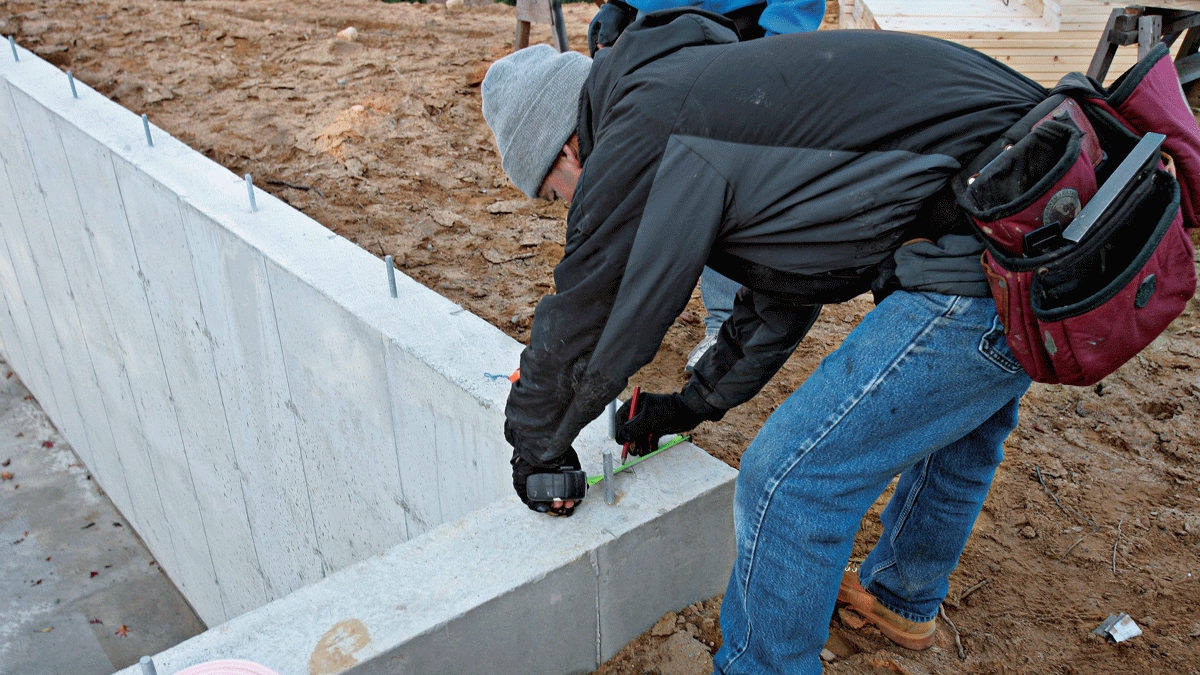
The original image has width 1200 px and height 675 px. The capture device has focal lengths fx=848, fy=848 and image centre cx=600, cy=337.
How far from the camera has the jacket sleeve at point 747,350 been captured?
201cm

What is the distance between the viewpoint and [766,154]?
4.81 feet

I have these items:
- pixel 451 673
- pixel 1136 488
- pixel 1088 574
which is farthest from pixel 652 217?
pixel 1136 488

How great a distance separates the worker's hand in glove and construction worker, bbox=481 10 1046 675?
1.72 feet

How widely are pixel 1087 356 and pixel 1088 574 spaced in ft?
4.17

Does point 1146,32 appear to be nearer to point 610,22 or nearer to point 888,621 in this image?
point 610,22

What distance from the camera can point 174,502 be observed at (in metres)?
6.35

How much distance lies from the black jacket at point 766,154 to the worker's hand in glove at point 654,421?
64 cm

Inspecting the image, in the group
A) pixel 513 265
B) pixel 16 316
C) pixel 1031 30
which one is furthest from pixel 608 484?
pixel 16 316

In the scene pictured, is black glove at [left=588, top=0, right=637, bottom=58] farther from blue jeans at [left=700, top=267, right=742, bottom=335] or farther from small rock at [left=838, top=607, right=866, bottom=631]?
small rock at [left=838, top=607, right=866, bottom=631]

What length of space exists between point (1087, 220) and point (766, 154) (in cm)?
52

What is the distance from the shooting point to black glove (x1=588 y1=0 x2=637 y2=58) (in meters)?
3.20

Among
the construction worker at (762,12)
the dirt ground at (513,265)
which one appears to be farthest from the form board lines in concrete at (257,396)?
the construction worker at (762,12)

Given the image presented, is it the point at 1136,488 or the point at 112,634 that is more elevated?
the point at 1136,488

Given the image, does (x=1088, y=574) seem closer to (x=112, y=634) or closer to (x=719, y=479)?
(x=719, y=479)
